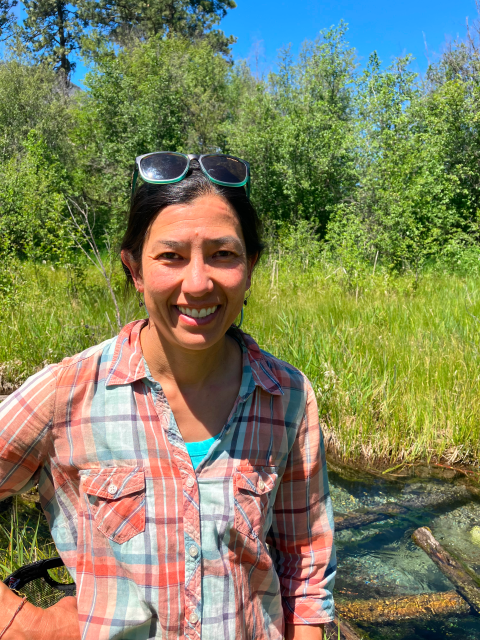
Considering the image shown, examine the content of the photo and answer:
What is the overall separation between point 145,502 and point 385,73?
36.8 feet

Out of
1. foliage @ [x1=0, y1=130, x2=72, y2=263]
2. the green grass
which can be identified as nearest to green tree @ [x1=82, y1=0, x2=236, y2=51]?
foliage @ [x1=0, y1=130, x2=72, y2=263]

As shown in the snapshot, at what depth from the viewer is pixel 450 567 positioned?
10.1ft

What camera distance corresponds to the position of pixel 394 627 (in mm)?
2707

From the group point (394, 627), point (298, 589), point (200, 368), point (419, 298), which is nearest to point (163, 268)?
point (200, 368)

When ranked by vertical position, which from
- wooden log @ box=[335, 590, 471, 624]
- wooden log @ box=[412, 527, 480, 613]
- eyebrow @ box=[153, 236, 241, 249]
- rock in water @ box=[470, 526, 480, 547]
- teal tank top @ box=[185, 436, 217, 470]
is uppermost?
eyebrow @ box=[153, 236, 241, 249]

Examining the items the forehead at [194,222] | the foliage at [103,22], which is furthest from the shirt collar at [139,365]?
the foliage at [103,22]

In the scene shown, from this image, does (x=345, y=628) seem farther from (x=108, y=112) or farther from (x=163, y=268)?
(x=108, y=112)

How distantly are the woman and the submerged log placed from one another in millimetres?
2435

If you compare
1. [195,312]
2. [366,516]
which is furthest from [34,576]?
[366,516]

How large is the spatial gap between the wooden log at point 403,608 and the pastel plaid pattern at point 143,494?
170 cm

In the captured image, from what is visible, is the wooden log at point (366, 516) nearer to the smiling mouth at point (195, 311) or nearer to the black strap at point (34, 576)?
the black strap at point (34, 576)

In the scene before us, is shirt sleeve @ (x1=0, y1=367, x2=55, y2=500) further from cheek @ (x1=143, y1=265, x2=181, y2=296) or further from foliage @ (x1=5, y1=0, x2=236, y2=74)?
foliage @ (x1=5, y1=0, x2=236, y2=74)

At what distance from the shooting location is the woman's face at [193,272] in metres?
1.25

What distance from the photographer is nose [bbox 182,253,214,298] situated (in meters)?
1.23
